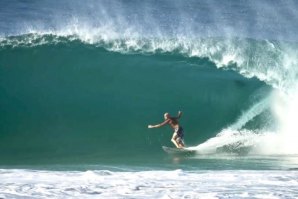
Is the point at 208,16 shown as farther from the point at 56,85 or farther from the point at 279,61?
the point at 56,85

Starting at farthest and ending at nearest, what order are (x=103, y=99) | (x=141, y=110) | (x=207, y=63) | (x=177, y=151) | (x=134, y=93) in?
1. (x=207, y=63)
2. (x=134, y=93)
3. (x=103, y=99)
4. (x=141, y=110)
5. (x=177, y=151)

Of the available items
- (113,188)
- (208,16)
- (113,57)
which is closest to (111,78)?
(113,57)

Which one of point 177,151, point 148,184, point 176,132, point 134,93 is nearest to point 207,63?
point 134,93

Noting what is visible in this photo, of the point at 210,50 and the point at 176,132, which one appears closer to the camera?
the point at 176,132

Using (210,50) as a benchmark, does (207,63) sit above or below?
below

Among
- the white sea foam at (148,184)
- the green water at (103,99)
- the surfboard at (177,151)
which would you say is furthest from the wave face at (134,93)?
the white sea foam at (148,184)

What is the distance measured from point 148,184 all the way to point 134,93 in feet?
25.2

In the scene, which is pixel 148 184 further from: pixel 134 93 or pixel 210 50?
pixel 210 50

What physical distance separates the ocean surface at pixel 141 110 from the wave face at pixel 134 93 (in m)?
0.03

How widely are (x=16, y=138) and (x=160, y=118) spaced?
3.50 metres

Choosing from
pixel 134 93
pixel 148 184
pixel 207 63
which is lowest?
pixel 148 184

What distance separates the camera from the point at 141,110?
19.5 metres

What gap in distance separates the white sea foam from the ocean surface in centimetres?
3

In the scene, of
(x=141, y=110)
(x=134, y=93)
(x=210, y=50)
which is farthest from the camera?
(x=210, y=50)
